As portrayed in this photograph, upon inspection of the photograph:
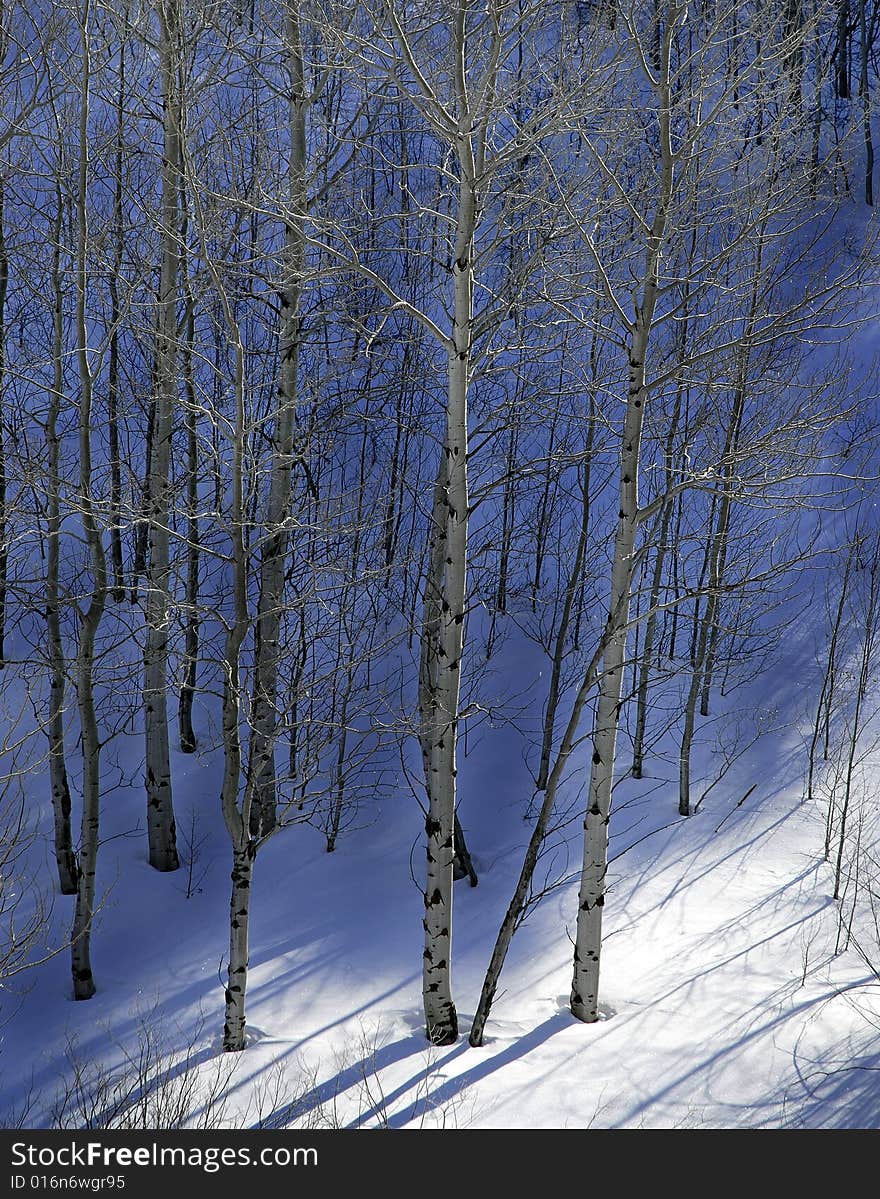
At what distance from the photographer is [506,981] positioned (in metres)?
8.63

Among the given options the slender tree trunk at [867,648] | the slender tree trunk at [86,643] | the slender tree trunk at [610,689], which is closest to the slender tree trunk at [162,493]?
the slender tree trunk at [86,643]

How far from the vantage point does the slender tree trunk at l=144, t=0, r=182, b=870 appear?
8.05 m

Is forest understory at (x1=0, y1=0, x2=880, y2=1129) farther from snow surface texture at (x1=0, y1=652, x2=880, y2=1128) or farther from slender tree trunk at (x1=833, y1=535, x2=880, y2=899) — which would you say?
slender tree trunk at (x1=833, y1=535, x2=880, y2=899)

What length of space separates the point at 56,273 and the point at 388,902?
7568 millimetres

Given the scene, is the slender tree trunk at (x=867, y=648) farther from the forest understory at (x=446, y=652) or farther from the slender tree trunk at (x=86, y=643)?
the slender tree trunk at (x=86, y=643)

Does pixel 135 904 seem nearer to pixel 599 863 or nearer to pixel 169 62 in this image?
pixel 599 863

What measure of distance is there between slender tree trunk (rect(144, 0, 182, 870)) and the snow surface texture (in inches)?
25.3

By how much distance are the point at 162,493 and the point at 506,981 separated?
5553 mm

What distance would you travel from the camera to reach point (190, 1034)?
7.78 metres

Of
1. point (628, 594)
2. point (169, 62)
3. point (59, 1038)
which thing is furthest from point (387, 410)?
point (59, 1038)

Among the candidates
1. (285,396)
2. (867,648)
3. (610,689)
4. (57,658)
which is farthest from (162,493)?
(867,648)

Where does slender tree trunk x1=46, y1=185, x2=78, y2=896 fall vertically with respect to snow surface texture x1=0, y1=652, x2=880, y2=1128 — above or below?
above

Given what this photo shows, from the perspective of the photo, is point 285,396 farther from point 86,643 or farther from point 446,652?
point 446,652

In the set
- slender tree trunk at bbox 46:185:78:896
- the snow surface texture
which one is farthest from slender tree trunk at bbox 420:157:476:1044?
slender tree trunk at bbox 46:185:78:896
